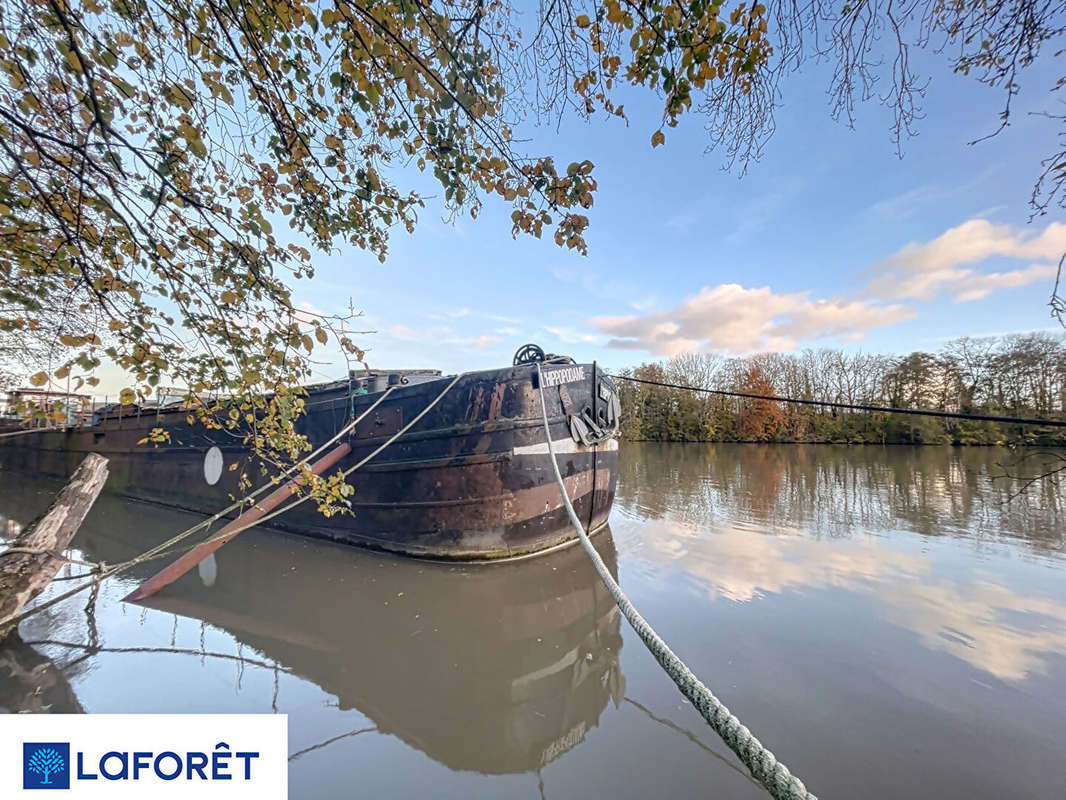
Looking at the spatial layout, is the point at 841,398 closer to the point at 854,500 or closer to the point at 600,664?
the point at 854,500

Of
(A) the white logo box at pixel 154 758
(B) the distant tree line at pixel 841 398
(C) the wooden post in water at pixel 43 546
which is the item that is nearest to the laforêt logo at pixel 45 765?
(A) the white logo box at pixel 154 758

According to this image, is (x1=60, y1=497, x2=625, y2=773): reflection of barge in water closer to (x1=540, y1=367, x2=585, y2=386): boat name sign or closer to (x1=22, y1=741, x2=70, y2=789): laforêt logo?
(x1=22, y1=741, x2=70, y2=789): laforêt logo

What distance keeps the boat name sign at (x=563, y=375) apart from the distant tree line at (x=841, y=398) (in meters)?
28.6

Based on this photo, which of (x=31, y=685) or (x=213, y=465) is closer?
(x=31, y=685)

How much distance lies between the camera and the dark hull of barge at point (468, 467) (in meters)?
5.49

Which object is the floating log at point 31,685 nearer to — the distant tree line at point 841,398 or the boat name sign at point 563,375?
the boat name sign at point 563,375

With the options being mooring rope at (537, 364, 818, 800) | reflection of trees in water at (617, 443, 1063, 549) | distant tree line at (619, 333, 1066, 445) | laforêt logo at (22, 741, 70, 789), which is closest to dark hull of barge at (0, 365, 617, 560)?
laforêt logo at (22, 741, 70, 789)

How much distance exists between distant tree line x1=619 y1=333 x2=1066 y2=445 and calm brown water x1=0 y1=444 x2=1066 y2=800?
2757 cm

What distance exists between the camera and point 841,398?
37250mm

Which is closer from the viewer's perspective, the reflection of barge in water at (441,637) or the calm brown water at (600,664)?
the calm brown water at (600,664)

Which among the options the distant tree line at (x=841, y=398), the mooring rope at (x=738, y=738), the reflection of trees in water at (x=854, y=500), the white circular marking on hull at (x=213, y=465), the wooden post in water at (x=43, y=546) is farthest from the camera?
the distant tree line at (x=841, y=398)

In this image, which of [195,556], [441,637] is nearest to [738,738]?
[441,637]

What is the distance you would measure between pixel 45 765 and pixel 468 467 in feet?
12.7

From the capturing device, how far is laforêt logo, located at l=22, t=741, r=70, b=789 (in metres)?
1.96
